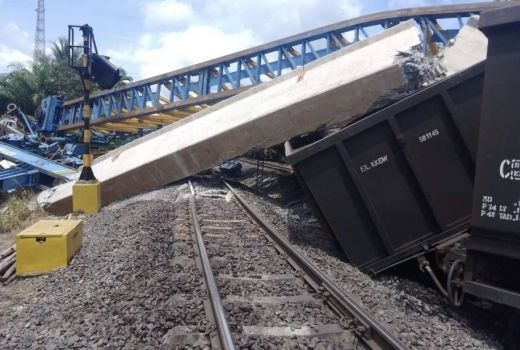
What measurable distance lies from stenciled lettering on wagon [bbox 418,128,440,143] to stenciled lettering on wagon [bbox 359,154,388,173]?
1.56 ft

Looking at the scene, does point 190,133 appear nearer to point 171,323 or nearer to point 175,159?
point 175,159

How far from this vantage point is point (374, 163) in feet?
20.0

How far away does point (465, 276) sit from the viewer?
446 centimetres

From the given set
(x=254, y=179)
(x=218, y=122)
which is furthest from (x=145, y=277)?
(x=254, y=179)

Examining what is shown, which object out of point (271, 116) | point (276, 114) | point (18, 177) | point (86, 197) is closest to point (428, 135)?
point (276, 114)

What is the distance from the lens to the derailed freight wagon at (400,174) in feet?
18.5

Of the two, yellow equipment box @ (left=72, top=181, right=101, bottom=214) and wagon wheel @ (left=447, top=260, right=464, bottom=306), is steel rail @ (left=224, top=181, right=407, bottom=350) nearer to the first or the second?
wagon wheel @ (left=447, top=260, right=464, bottom=306)

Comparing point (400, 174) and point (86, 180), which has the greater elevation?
point (86, 180)

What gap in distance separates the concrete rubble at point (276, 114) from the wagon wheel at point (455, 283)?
143 inches

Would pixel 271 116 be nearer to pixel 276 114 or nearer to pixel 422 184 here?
pixel 276 114

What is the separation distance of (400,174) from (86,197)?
7.14m

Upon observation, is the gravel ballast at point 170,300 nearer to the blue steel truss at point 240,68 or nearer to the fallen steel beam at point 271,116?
the fallen steel beam at point 271,116

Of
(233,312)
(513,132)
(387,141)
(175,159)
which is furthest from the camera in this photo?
(175,159)

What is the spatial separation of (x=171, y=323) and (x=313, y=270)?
6.41 feet
